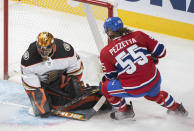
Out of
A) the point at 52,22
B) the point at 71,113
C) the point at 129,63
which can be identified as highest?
the point at 129,63

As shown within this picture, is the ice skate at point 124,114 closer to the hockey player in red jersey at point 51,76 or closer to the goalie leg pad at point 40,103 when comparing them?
the hockey player in red jersey at point 51,76

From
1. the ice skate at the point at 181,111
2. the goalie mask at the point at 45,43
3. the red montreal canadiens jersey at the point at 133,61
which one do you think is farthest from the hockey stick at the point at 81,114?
the ice skate at the point at 181,111

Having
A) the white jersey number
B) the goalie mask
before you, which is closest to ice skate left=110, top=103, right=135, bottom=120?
the white jersey number

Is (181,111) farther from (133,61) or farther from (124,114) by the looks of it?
(133,61)

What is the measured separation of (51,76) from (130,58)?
0.74 metres

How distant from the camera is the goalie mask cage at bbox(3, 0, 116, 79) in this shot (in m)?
3.72

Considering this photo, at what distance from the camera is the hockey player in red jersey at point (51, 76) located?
10.2 ft

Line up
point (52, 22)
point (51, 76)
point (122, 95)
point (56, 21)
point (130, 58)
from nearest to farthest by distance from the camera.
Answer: point (130, 58)
point (122, 95)
point (51, 76)
point (56, 21)
point (52, 22)

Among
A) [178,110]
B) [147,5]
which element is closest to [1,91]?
[178,110]

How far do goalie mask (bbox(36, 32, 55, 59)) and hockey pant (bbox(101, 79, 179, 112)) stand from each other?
0.49m

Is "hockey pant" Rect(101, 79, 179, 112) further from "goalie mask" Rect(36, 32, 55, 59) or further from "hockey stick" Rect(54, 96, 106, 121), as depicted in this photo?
"goalie mask" Rect(36, 32, 55, 59)

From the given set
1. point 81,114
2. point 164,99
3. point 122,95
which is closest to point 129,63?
point 122,95

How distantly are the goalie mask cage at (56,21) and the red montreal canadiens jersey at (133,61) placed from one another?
73cm

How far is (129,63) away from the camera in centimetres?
284
